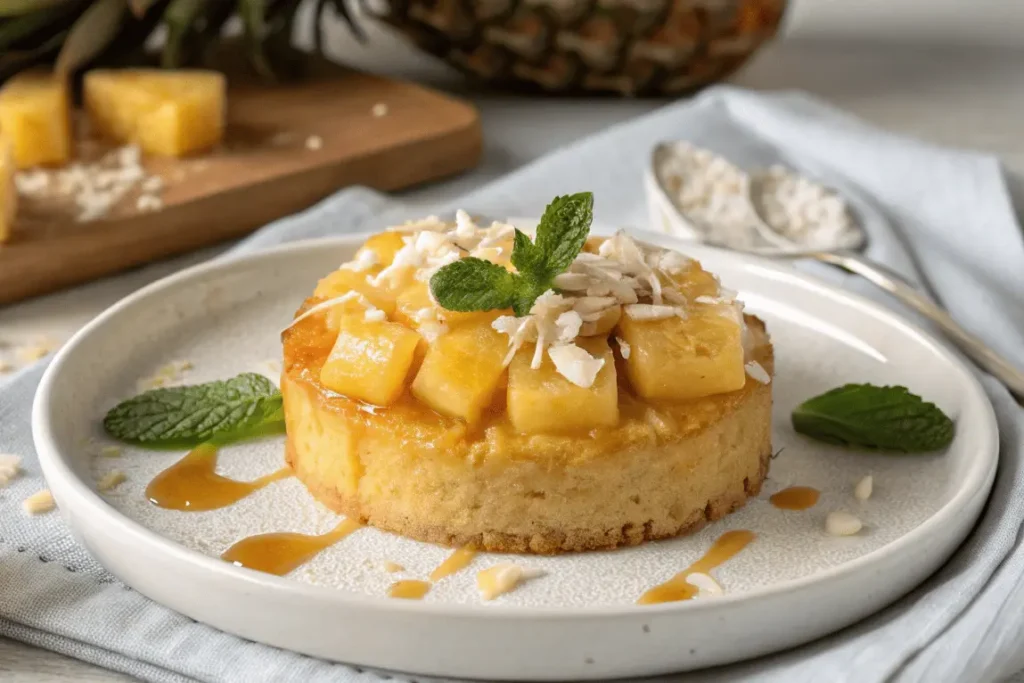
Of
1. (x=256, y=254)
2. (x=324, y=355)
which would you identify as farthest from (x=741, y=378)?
(x=256, y=254)

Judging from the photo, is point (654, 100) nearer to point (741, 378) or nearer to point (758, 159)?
point (758, 159)

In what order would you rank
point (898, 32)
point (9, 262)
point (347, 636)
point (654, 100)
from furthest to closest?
1. point (898, 32)
2. point (654, 100)
3. point (9, 262)
4. point (347, 636)

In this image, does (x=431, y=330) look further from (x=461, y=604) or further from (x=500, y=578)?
(x=461, y=604)

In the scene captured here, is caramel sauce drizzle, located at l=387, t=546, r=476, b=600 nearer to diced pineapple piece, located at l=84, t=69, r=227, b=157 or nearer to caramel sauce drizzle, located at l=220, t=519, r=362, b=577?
caramel sauce drizzle, located at l=220, t=519, r=362, b=577

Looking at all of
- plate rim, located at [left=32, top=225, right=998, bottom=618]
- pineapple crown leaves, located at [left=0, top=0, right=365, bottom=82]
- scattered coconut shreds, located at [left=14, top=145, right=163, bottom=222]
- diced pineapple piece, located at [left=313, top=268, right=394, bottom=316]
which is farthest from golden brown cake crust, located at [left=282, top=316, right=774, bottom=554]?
pineapple crown leaves, located at [left=0, top=0, right=365, bottom=82]

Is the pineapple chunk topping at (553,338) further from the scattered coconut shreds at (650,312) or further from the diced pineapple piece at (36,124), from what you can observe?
the diced pineapple piece at (36,124)

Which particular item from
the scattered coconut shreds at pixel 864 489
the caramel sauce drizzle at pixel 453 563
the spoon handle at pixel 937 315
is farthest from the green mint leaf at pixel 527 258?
the spoon handle at pixel 937 315
